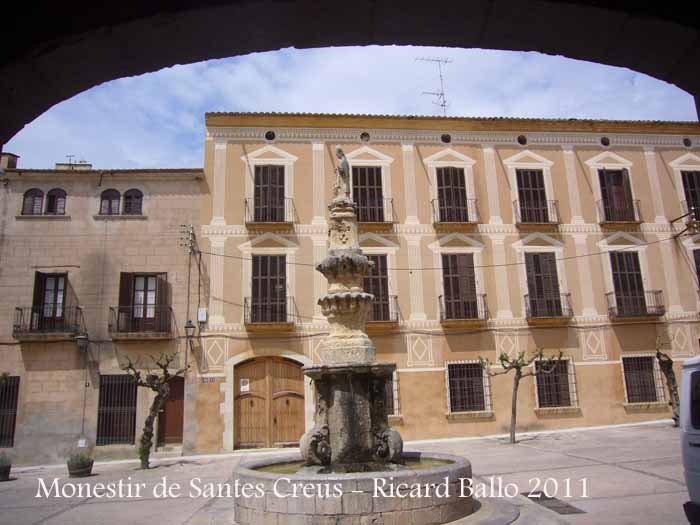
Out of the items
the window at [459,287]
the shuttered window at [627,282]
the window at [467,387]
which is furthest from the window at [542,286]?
the window at [467,387]

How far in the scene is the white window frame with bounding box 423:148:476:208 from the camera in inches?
867

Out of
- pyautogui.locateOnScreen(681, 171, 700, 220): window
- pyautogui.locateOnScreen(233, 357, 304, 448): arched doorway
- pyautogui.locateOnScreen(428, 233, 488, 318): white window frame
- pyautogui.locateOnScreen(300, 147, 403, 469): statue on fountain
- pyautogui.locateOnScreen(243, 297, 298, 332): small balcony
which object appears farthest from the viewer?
pyautogui.locateOnScreen(681, 171, 700, 220): window

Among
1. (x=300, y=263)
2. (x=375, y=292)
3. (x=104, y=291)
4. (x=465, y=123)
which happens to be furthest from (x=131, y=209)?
(x=465, y=123)

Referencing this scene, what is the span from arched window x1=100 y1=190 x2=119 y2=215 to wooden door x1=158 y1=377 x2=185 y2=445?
6.54 meters

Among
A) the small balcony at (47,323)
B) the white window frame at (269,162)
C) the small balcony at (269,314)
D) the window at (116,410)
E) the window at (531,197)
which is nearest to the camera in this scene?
the window at (116,410)

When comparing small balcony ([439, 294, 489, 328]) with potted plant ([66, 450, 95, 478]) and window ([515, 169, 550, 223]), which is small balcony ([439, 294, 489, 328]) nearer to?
window ([515, 169, 550, 223])

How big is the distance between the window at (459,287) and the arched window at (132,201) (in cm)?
1137

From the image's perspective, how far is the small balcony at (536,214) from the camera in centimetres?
2189

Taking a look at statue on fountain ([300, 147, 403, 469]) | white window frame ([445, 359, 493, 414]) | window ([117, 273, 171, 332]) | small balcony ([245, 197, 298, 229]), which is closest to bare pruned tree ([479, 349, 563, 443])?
white window frame ([445, 359, 493, 414])

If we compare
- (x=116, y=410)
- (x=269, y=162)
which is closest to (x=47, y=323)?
(x=116, y=410)

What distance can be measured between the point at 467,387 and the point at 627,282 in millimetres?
7649

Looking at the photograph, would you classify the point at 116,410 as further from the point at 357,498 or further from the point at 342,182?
the point at 357,498

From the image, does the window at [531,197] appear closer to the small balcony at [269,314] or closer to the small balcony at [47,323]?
the small balcony at [269,314]

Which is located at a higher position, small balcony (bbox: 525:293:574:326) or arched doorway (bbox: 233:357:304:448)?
small balcony (bbox: 525:293:574:326)
